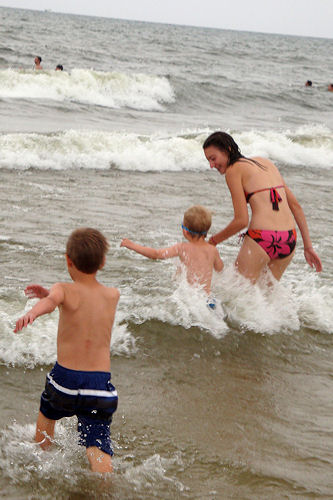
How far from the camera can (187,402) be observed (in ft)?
13.9

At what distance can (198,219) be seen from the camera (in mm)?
4859

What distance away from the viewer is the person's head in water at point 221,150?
4891 mm

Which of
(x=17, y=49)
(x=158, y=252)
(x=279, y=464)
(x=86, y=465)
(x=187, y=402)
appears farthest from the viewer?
(x=17, y=49)

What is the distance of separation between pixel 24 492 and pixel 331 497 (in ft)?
5.12

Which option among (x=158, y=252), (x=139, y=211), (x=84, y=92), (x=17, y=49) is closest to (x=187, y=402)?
(x=158, y=252)

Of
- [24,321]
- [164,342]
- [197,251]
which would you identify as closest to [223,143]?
[197,251]

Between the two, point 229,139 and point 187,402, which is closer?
point 187,402

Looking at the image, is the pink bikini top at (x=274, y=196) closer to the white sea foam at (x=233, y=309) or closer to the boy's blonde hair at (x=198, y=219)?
the boy's blonde hair at (x=198, y=219)

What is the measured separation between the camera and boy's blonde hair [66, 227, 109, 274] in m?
3.15

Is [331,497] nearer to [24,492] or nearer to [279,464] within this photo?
[279,464]

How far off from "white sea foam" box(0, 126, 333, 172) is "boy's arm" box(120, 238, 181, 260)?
23.1ft

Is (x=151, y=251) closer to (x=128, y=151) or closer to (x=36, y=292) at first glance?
(x=36, y=292)

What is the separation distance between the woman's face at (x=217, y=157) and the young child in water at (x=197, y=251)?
0.39 metres

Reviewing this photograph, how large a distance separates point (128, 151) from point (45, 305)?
10.4 meters
